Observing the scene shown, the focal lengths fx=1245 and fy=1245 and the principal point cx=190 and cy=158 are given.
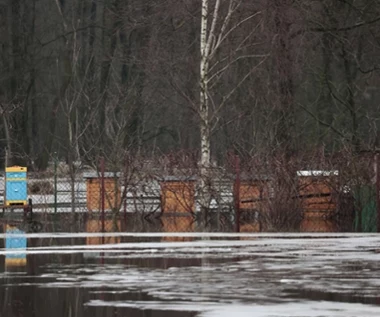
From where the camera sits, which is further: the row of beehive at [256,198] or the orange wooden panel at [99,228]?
the row of beehive at [256,198]

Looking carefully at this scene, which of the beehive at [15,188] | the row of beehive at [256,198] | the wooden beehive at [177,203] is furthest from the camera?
the beehive at [15,188]

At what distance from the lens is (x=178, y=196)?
3047cm

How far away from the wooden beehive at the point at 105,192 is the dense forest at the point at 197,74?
3.48ft

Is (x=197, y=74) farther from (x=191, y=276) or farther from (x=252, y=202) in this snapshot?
(x=191, y=276)

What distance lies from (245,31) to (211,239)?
41.9ft

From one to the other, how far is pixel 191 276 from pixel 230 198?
1218cm

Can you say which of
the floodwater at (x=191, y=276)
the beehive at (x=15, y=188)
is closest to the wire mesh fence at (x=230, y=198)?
the beehive at (x=15, y=188)

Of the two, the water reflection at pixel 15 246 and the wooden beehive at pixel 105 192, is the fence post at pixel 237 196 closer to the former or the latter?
the wooden beehive at pixel 105 192

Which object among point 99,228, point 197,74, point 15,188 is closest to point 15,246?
point 99,228

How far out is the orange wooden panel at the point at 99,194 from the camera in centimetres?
3127

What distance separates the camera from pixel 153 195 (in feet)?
102

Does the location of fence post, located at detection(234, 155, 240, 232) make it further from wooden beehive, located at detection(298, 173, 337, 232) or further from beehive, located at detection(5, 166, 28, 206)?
beehive, located at detection(5, 166, 28, 206)

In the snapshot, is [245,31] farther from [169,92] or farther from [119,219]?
[169,92]

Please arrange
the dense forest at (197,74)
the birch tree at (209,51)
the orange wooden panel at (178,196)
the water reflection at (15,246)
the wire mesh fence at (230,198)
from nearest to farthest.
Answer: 1. the water reflection at (15,246)
2. the wire mesh fence at (230,198)
3. the birch tree at (209,51)
4. the orange wooden panel at (178,196)
5. the dense forest at (197,74)
